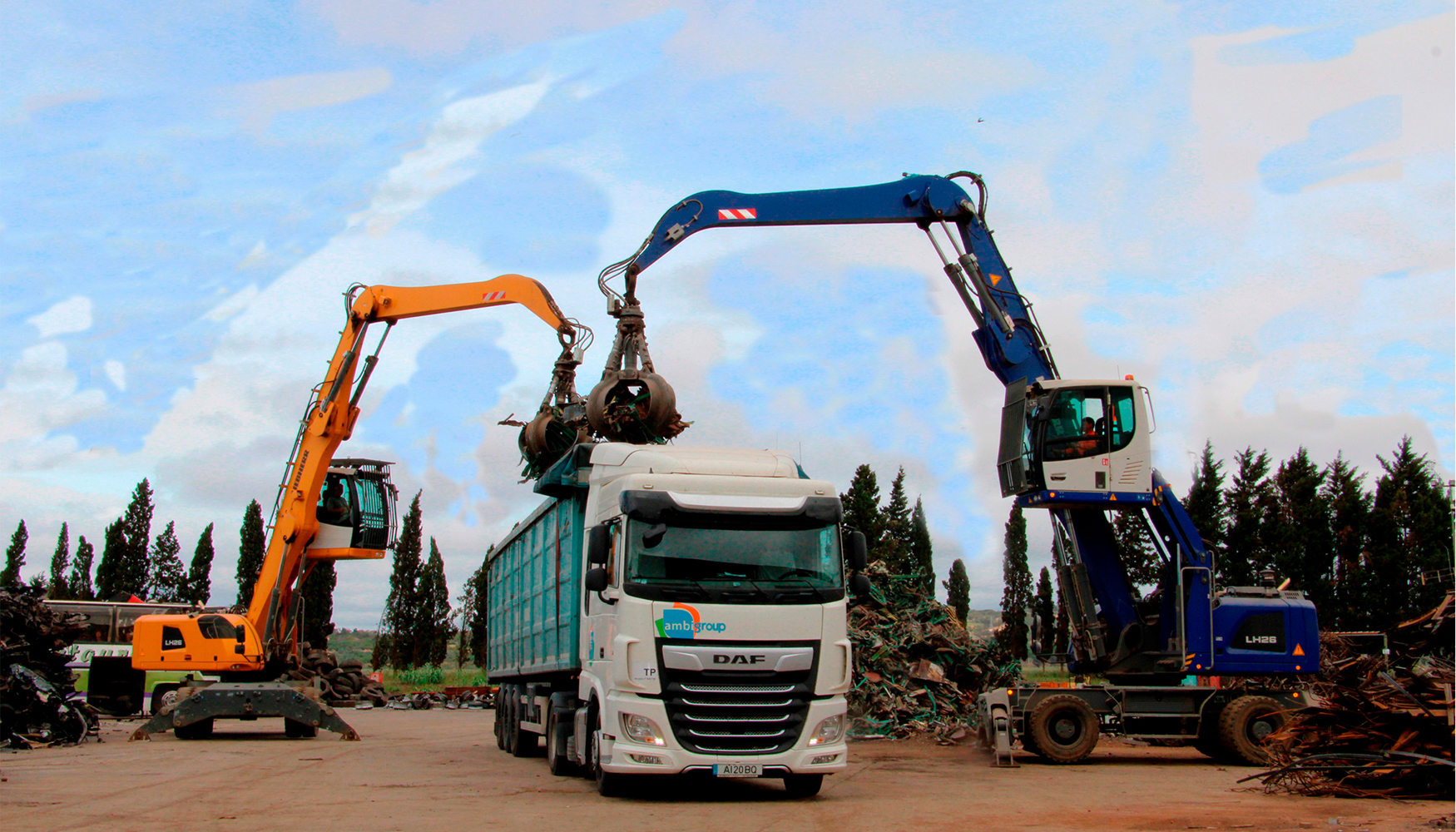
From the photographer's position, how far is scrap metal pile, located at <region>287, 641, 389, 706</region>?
39688mm

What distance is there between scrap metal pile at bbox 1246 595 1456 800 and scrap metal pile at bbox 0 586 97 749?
734 inches

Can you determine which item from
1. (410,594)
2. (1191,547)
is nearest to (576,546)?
(1191,547)

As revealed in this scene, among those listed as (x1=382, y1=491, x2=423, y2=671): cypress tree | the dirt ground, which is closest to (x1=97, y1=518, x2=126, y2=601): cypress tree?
(x1=382, y1=491, x2=423, y2=671): cypress tree

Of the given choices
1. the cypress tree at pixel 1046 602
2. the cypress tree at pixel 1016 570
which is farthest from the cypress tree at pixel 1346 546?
the cypress tree at pixel 1016 570

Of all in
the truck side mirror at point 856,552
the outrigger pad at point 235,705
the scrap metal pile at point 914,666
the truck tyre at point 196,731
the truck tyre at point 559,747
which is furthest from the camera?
the truck tyre at point 196,731

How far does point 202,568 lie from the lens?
61906 millimetres

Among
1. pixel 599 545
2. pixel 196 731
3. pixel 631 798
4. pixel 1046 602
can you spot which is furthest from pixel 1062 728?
pixel 1046 602

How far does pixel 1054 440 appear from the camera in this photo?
16.6 m

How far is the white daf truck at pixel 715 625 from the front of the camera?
454 inches

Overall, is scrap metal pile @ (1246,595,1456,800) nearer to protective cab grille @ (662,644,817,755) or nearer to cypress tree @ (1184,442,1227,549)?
protective cab grille @ (662,644,817,755)

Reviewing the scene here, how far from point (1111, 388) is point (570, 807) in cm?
944

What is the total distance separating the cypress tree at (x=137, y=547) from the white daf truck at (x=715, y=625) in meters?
55.1

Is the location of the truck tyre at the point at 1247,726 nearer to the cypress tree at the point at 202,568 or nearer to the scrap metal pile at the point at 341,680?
the scrap metal pile at the point at 341,680

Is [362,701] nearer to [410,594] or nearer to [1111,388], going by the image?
[410,594]
